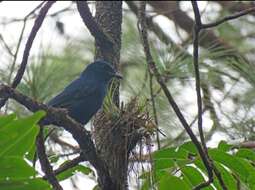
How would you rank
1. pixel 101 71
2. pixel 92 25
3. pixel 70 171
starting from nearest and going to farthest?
1. pixel 70 171
2. pixel 92 25
3. pixel 101 71

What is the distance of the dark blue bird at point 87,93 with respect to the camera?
275 cm

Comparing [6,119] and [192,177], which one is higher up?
[6,119]

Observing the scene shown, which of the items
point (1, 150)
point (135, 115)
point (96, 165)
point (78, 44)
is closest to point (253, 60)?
point (78, 44)

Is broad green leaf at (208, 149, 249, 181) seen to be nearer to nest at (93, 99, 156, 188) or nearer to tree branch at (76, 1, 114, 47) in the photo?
nest at (93, 99, 156, 188)

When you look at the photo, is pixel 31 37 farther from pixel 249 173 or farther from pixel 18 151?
pixel 249 173

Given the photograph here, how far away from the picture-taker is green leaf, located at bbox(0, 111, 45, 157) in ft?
4.25

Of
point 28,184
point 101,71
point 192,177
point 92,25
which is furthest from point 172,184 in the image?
point 101,71

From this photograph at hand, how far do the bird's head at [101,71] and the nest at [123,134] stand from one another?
55 cm

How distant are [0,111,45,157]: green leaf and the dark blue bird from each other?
120 cm

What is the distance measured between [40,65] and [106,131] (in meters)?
1.35

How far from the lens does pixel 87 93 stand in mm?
3012

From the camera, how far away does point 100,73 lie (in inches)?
112

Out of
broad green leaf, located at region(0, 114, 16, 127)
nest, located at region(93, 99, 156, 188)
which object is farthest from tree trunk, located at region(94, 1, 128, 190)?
broad green leaf, located at region(0, 114, 16, 127)

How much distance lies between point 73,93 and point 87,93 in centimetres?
10
